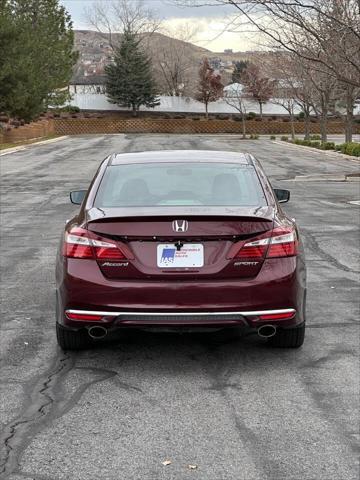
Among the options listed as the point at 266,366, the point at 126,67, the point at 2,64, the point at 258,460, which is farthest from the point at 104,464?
the point at 126,67

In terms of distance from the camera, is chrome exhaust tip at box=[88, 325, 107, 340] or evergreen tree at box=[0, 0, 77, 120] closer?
chrome exhaust tip at box=[88, 325, 107, 340]

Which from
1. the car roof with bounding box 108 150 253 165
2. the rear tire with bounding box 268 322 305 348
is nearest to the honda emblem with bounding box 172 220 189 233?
the rear tire with bounding box 268 322 305 348

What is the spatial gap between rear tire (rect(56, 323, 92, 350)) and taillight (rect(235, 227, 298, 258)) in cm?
133

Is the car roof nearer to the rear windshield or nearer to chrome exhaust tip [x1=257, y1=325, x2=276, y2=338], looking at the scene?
the rear windshield

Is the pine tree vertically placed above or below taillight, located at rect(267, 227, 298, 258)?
above

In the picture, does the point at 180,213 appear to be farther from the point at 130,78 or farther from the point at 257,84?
the point at 130,78

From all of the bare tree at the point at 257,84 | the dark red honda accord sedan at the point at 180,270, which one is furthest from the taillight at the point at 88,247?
the bare tree at the point at 257,84

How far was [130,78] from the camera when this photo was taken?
251ft

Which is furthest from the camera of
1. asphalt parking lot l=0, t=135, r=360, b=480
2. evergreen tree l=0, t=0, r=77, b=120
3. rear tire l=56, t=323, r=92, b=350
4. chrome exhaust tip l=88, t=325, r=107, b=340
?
evergreen tree l=0, t=0, r=77, b=120

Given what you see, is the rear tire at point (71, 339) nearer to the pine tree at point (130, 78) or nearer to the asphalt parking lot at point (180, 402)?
the asphalt parking lot at point (180, 402)

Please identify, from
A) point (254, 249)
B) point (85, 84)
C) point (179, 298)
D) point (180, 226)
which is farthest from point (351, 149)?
point (85, 84)

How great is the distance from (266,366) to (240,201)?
1216 mm

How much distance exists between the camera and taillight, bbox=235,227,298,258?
4.64 metres

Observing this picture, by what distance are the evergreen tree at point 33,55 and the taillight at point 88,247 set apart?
34311mm
